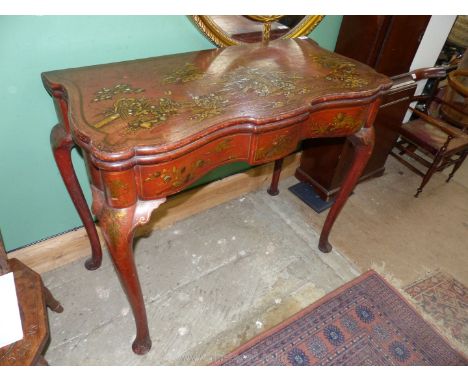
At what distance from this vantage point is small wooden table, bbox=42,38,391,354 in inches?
39.7

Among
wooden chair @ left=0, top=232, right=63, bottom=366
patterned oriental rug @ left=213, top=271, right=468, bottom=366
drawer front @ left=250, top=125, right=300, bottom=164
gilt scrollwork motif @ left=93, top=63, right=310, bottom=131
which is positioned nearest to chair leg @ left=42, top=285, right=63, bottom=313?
wooden chair @ left=0, top=232, right=63, bottom=366

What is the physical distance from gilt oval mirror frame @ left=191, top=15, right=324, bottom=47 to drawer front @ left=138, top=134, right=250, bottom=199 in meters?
0.66

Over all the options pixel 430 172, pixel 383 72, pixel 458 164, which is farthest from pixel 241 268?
pixel 458 164

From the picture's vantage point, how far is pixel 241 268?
192 centimetres

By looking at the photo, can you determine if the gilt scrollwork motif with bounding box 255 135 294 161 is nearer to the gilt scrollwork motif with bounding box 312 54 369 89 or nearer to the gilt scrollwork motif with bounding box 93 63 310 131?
the gilt scrollwork motif with bounding box 93 63 310 131

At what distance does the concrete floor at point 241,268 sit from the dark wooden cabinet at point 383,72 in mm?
208

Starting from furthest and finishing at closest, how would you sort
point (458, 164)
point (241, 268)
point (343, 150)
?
point (458, 164) < point (343, 150) < point (241, 268)

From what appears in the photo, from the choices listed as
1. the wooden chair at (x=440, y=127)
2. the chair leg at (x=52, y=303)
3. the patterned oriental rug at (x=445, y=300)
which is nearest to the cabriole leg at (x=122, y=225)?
the chair leg at (x=52, y=303)

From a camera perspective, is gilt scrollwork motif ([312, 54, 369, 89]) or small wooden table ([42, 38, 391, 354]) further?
gilt scrollwork motif ([312, 54, 369, 89])

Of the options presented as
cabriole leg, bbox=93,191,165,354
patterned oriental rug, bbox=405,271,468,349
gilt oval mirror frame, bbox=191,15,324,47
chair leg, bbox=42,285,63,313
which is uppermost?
gilt oval mirror frame, bbox=191,15,324,47

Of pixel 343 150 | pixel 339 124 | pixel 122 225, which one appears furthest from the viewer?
pixel 343 150

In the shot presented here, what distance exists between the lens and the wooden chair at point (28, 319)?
1.09 metres

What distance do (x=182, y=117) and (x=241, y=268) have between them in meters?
1.08

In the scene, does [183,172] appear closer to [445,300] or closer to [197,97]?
[197,97]
